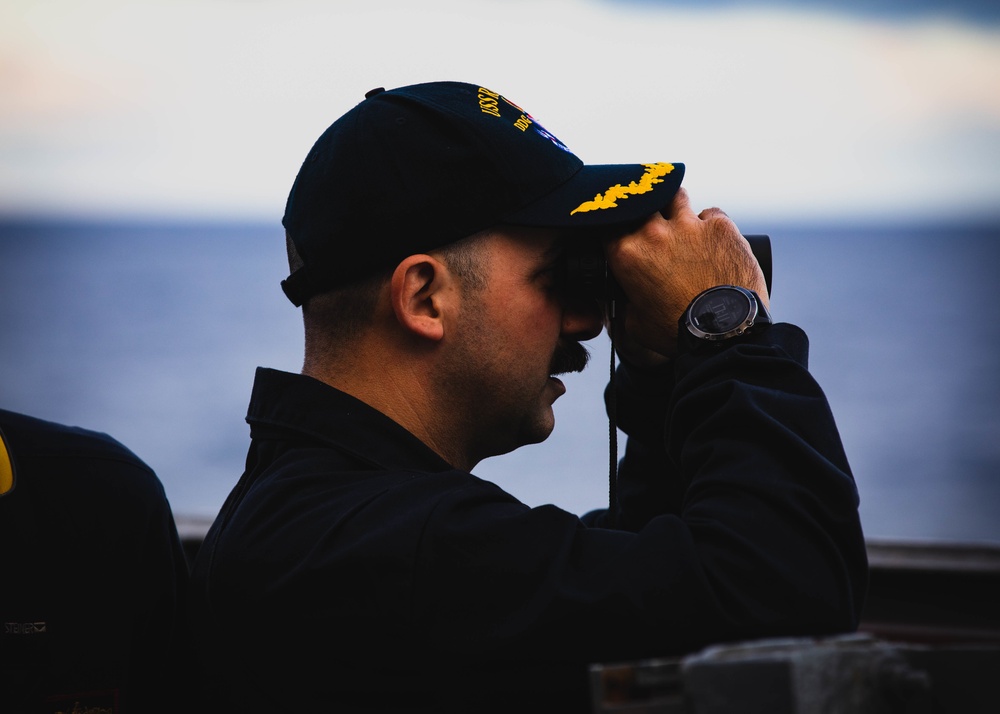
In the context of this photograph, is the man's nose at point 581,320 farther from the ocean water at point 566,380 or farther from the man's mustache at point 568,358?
the ocean water at point 566,380

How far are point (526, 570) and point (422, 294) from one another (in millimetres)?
387

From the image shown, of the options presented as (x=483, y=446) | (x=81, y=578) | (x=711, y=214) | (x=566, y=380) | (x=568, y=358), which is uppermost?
(x=566, y=380)

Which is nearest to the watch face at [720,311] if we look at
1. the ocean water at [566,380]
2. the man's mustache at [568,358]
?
the man's mustache at [568,358]

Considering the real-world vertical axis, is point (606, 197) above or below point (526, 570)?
above

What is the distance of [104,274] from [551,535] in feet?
71.0

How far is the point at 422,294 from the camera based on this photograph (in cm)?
124

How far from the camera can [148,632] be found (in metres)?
1.32

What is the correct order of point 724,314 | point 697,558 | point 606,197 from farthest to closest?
1. point 606,197
2. point 724,314
3. point 697,558

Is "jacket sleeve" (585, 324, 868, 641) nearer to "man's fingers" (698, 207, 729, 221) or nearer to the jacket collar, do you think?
"man's fingers" (698, 207, 729, 221)

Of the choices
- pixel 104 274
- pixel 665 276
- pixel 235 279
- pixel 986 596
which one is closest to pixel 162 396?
pixel 986 596

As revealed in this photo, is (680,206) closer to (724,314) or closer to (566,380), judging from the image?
(724,314)

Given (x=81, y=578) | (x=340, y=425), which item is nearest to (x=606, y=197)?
(x=340, y=425)

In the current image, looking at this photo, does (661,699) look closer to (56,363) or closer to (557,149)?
(557,149)

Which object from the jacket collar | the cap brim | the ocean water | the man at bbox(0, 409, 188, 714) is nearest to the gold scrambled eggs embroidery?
the cap brim
